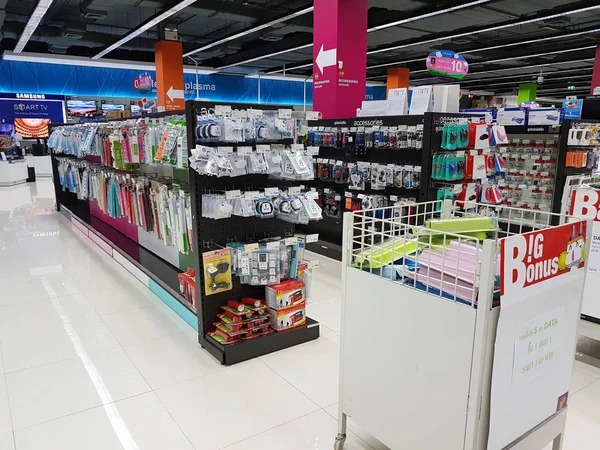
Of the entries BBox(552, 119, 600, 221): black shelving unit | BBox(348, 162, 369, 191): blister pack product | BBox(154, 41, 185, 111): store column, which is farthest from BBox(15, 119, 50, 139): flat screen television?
BBox(552, 119, 600, 221): black shelving unit

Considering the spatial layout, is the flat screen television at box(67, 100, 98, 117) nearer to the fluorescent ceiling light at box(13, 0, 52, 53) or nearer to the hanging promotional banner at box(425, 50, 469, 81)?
the fluorescent ceiling light at box(13, 0, 52, 53)

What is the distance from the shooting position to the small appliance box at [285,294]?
10.5 ft

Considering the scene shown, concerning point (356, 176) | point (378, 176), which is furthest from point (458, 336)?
point (356, 176)

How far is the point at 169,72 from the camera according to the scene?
1192cm

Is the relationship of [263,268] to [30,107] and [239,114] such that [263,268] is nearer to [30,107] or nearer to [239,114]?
[239,114]

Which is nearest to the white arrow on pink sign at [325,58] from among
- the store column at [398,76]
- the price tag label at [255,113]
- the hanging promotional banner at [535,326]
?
the price tag label at [255,113]

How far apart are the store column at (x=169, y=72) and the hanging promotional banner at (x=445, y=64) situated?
7.08 m

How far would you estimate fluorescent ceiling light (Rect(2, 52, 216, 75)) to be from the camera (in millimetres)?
14336

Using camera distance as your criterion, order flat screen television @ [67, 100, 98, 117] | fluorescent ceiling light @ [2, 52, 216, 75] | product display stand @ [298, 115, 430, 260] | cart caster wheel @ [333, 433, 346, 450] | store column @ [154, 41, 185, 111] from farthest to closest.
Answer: flat screen television @ [67, 100, 98, 117] → fluorescent ceiling light @ [2, 52, 216, 75] → store column @ [154, 41, 185, 111] → product display stand @ [298, 115, 430, 260] → cart caster wheel @ [333, 433, 346, 450]

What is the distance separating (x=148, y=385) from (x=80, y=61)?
15961 mm

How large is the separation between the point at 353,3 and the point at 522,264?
19.0ft

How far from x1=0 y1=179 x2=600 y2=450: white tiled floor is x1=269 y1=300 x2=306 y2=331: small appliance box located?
0.61ft

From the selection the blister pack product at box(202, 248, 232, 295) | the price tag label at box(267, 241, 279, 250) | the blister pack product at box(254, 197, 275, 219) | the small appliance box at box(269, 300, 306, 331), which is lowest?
the small appliance box at box(269, 300, 306, 331)

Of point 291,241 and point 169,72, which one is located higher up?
point 169,72
